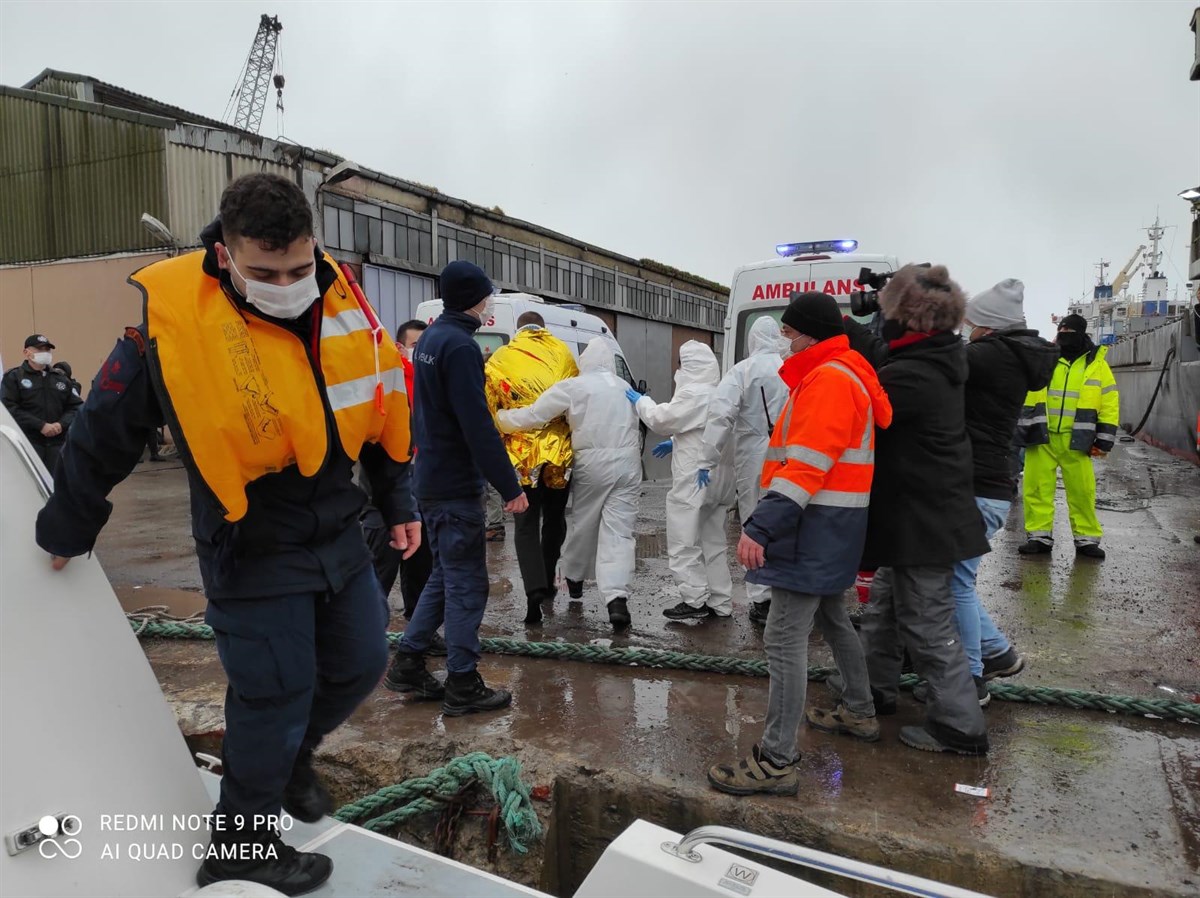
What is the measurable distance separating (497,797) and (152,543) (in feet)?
19.7

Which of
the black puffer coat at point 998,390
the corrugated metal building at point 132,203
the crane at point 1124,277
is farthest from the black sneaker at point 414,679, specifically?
the crane at point 1124,277

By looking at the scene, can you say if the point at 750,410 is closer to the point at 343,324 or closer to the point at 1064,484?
the point at 343,324

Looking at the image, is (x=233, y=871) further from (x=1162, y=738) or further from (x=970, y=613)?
(x=1162, y=738)

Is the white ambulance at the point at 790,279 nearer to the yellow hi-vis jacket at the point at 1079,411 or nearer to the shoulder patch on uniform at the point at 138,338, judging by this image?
the yellow hi-vis jacket at the point at 1079,411

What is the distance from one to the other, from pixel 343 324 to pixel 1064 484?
6.09m

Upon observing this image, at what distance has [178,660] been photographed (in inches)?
169

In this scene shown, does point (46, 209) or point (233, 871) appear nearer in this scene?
point (233, 871)

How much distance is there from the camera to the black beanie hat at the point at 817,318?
3031 millimetres

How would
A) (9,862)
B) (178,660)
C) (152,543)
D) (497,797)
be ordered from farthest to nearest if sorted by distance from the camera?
(152,543) → (178,660) → (497,797) → (9,862)

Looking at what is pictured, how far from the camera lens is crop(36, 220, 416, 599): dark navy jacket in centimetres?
190

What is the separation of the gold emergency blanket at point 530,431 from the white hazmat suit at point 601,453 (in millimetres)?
70

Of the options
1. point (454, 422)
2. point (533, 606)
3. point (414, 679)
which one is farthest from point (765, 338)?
point (414, 679)

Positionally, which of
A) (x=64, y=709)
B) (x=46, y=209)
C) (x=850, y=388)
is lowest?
(x=64, y=709)

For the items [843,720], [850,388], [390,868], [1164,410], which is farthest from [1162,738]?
[1164,410]
